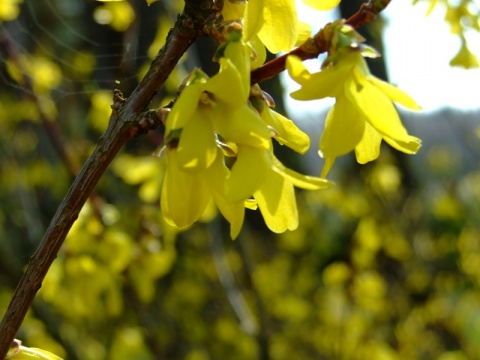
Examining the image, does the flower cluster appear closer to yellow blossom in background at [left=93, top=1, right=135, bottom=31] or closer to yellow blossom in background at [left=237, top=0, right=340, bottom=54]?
yellow blossom in background at [left=237, top=0, right=340, bottom=54]

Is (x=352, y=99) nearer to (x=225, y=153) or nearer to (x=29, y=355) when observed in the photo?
(x=225, y=153)

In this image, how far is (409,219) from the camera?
425cm

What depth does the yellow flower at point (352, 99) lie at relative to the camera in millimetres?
684

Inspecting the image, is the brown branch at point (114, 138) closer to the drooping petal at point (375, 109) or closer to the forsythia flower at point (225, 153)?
the forsythia flower at point (225, 153)

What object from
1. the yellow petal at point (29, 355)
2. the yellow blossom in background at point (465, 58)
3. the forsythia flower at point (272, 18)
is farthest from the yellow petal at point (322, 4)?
the yellow blossom in background at point (465, 58)

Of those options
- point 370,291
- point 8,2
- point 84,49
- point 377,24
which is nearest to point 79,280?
point 8,2

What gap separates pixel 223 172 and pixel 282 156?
12.3ft

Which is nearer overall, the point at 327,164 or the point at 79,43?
the point at 327,164

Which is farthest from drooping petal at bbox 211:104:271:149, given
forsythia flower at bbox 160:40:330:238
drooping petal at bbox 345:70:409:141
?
drooping petal at bbox 345:70:409:141

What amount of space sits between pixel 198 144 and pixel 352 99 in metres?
0.17

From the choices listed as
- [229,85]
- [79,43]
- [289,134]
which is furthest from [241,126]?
[79,43]

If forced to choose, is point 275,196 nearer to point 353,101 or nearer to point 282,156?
point 353,101

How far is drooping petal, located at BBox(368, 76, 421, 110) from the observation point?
0.69 m

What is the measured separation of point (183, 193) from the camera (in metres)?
0.72
